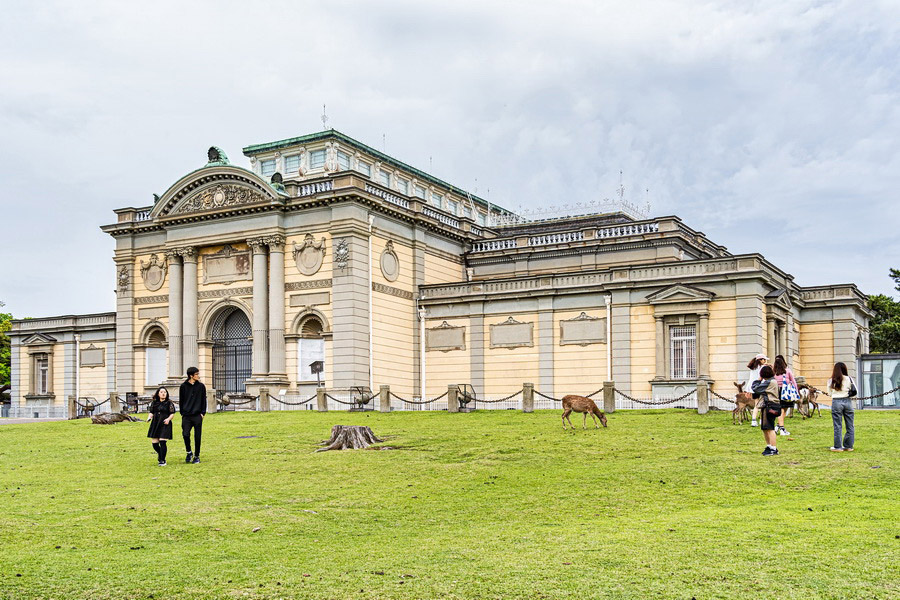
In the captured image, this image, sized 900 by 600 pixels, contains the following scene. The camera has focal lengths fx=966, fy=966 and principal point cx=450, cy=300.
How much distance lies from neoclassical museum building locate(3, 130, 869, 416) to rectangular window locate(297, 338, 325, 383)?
0.06 meters

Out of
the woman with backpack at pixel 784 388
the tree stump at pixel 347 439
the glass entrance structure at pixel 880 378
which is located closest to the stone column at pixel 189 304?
the tree stump at pixel 347 439

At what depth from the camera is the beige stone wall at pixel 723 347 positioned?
122ft

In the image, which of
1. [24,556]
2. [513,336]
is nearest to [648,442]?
[24,556]

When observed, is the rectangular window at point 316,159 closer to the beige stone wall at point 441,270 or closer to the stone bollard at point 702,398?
the beige stone wall at point 441,270

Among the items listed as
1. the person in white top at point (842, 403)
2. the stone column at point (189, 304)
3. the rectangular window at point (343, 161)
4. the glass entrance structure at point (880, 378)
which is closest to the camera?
the person in white top at point (842, 403)

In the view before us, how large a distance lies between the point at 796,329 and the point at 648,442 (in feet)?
81.0

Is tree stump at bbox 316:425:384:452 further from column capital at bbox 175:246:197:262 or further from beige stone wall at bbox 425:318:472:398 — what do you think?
column capital at bbox 175:246:197:262

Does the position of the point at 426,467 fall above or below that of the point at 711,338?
below

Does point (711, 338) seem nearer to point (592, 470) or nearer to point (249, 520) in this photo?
point (592, 470)

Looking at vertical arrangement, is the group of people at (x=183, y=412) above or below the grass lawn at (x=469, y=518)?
above

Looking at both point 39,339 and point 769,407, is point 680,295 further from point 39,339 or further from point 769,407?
point 39,339

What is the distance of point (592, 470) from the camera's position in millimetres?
18297

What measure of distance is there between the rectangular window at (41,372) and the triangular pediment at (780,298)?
39.0 metres

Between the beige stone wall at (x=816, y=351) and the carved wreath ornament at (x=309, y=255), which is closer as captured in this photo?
the carved wreath ornament at (x=309, y=255)
